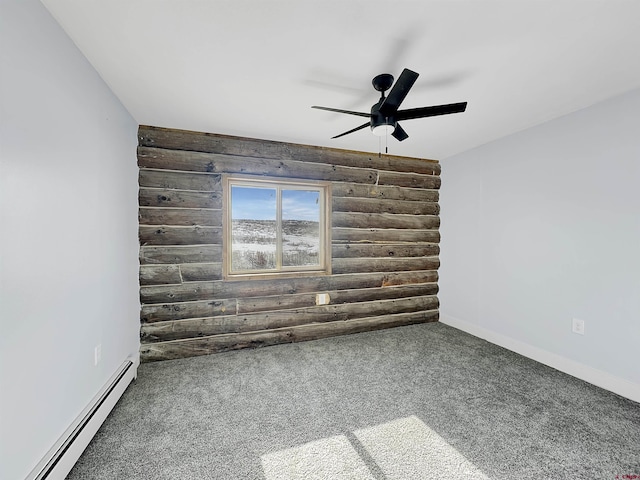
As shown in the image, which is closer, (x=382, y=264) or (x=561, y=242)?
(x=561, y=242)

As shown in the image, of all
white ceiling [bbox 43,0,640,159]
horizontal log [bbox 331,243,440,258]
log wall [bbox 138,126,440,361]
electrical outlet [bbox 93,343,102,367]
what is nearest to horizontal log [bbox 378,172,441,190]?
log wall [bbox 138,126,440,361]

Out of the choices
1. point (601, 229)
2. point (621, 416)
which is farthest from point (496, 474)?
point (601, 229)

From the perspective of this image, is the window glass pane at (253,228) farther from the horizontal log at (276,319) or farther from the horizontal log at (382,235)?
the horizontal log at (382,235)

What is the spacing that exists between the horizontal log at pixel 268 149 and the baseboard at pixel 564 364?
7.70 ft

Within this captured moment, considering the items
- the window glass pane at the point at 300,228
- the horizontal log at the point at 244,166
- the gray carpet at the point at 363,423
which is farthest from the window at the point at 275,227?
the gray carpet at the point at 363,423

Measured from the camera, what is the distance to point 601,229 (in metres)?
2.47

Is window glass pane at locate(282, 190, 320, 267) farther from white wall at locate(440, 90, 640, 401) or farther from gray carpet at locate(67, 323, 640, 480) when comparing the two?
white wall at locate(440, 90, 640, 401)

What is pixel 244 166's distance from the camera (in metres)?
3.22

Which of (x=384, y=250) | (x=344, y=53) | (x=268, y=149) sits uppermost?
(x=344, y=53)

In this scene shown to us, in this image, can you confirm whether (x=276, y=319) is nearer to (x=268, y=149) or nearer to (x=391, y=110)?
(x=268, y=149)

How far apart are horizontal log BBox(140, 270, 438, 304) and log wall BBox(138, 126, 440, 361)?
11 millimetres

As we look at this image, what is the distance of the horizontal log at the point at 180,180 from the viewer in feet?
9.48

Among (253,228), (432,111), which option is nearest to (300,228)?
(253,228)

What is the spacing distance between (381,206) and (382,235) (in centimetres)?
40
